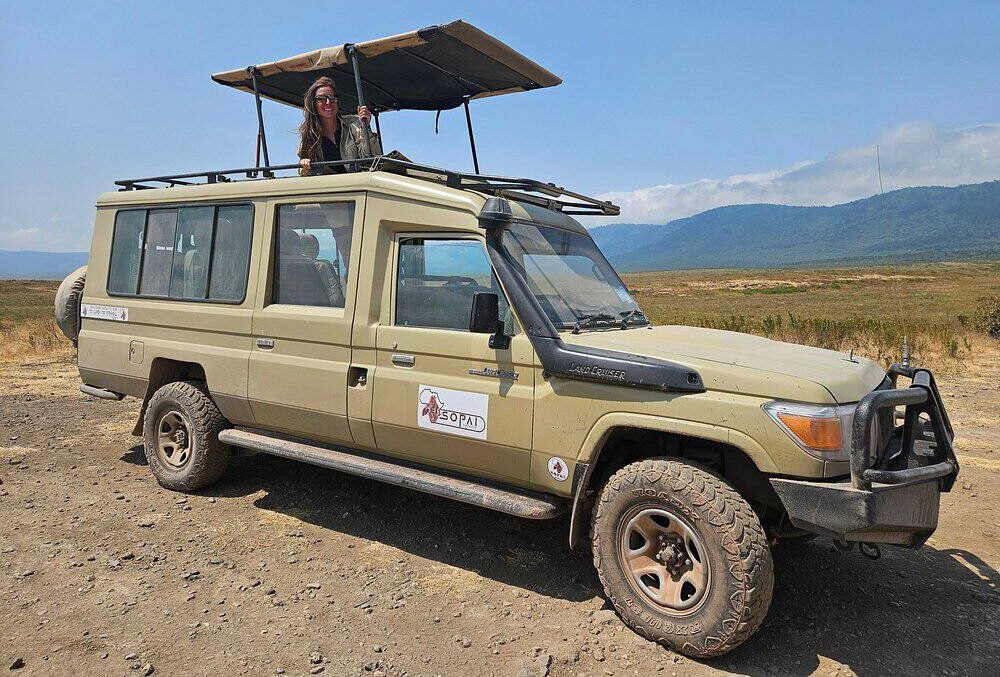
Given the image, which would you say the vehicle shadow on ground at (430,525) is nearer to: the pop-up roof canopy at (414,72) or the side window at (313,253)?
the side window at (313,253)

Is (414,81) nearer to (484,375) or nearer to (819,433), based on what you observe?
(484,375)

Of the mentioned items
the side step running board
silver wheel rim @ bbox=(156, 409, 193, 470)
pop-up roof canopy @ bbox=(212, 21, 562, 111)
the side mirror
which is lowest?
silver wheel rim @ bbox=(156, 409, 193, 470)

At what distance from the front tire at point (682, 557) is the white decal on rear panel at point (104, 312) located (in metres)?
4.52

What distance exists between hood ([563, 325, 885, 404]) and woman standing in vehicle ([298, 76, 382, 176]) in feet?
9.50

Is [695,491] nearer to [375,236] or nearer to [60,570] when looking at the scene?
[375,236]

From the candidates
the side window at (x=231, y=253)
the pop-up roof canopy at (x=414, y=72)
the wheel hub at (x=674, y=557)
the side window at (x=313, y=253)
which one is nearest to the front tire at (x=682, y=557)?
the wheel hub at (x=674, y=557)

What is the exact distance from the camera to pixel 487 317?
3625mm

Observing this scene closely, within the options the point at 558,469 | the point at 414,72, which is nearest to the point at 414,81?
the point at 414,72

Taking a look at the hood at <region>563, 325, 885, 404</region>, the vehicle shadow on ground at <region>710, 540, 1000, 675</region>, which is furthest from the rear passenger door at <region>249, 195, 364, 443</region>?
the vehicle shadow on ground at <region>710, 540, 1000, 675</region>

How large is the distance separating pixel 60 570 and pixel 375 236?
2.82 metres

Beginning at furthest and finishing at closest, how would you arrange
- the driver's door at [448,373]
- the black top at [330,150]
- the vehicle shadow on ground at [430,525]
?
the black top at [330,150]
the vehicle shadow on ground at [430,525]
the driver's door at [448,373]

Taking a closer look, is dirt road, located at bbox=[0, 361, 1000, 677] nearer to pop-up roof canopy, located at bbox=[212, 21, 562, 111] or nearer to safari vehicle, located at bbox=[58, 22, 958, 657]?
safari vehicle, located at bbox=[58, 22, 958, 657]

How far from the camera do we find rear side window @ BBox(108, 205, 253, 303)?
197 inches

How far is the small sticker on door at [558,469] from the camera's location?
142 inches
